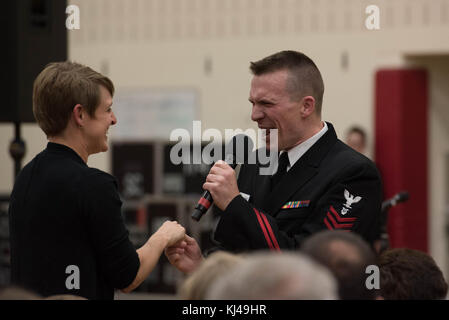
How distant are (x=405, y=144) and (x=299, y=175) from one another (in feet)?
16.3

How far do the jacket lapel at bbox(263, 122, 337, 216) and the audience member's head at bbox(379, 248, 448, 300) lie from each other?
344mm

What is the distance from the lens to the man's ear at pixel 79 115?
6.26ft

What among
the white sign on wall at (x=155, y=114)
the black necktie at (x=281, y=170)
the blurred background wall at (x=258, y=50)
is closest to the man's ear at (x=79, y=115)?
the black necktie at (x=281, y=170)

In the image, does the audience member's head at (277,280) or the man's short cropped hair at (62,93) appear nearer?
the audience member's head at (277,280)

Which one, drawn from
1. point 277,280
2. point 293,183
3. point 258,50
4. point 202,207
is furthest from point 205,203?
point 258,50

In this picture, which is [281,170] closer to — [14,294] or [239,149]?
[239,149]

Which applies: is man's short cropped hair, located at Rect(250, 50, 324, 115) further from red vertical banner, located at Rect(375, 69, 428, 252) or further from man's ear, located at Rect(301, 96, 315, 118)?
red vertical banner, located at Rect(375, 69, 428, 252)

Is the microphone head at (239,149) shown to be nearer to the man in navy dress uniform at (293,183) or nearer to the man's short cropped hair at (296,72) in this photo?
the man in navy dress uniform at (293,183)

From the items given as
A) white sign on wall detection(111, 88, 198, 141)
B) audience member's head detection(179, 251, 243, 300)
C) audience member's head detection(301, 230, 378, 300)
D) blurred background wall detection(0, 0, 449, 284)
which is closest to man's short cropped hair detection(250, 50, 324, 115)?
audience member's head detection(301, 230, 378, 300)

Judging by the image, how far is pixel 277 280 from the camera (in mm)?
1173

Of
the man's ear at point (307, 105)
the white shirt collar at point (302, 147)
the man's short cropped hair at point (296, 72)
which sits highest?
the man's short cropped hair at point (296, 72)

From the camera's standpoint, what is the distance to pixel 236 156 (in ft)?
7.82

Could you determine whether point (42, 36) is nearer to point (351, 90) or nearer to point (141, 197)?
point (141, 197)

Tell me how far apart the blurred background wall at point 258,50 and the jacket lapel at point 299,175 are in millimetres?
4577
